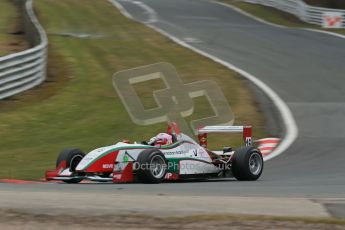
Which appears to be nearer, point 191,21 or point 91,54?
point 91,54

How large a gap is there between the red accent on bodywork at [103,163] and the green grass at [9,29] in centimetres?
1392

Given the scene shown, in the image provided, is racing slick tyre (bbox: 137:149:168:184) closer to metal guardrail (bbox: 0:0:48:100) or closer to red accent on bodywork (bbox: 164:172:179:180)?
red accent on bodywork (bbox: 164:172:179:180)

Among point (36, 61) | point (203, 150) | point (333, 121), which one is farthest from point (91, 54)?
point (203, 150)

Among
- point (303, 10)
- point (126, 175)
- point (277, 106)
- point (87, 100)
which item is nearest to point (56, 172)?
point (126, 175)

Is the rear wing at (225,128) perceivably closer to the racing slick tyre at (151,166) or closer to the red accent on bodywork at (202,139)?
the red accent on bodywork at (202,139)

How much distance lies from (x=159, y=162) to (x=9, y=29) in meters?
20.6

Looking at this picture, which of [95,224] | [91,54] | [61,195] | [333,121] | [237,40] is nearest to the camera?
[95,224]

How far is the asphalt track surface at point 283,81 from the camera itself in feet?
32.2

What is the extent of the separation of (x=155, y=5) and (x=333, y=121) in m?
26.9

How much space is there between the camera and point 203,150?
11.8m

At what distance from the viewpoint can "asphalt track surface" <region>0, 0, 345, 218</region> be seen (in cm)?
981

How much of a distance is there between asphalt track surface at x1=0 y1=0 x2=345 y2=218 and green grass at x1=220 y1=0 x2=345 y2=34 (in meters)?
1.10

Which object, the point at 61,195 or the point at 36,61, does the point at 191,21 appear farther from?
the point at 61,195

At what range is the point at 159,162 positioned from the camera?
10.7 metres
